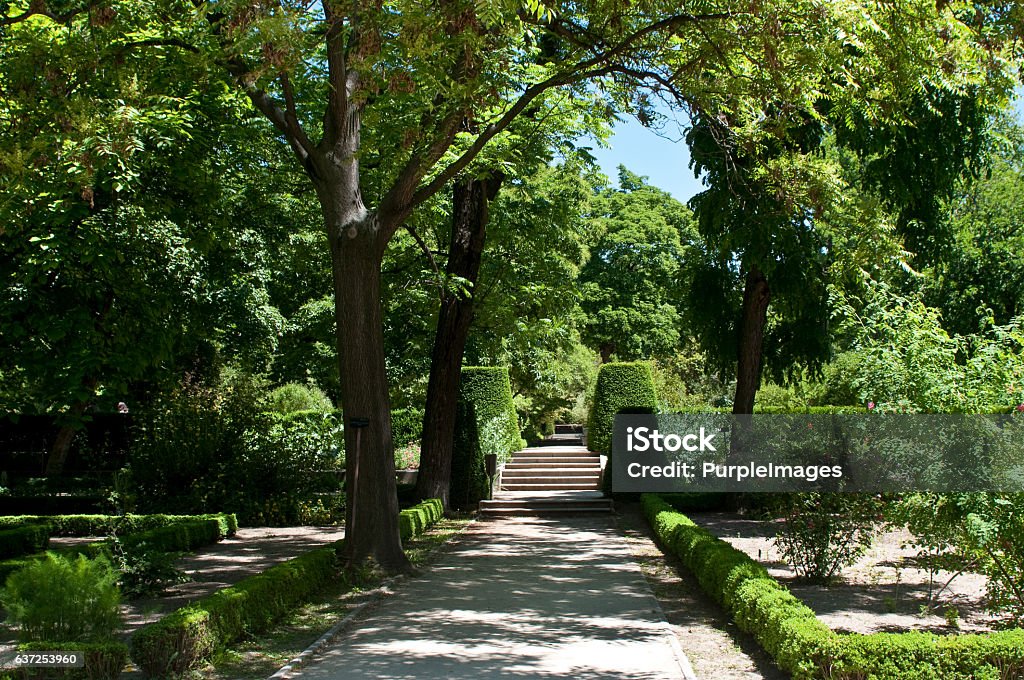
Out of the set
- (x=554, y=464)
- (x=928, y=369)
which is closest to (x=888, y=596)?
(x=928, y=369)

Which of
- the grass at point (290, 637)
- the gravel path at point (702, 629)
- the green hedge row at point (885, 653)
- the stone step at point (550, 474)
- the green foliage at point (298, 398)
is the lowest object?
the gravel path at point (702, 629)

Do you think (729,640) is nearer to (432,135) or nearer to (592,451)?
(432,135)

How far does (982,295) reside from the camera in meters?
22.8

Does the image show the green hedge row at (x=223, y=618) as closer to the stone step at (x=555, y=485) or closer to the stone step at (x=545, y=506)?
the stone step at (x=545, y=506)

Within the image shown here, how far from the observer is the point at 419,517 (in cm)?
1616

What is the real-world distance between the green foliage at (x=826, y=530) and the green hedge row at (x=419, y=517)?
5807mm

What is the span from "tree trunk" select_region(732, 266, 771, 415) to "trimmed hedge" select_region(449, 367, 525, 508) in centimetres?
602

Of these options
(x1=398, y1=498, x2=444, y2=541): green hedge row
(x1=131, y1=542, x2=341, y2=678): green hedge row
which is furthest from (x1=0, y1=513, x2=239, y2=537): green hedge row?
(x1=131, y1=542, x2=341, y2=678): green hedge row

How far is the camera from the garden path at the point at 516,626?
23.8 ft

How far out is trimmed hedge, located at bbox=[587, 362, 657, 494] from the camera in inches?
933

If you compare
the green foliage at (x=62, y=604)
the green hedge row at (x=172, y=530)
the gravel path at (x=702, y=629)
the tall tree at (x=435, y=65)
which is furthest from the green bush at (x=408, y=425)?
the green foliage at (x=62, y=604)

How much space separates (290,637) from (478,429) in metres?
12.7

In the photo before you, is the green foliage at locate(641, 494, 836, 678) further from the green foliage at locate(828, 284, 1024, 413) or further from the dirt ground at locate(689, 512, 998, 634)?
the green foliage at locate(828, 284, 1024, 413)

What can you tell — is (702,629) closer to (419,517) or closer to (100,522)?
(419,517)
